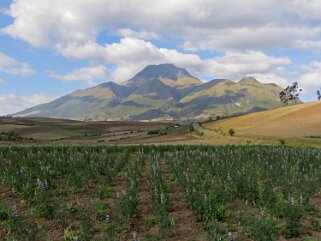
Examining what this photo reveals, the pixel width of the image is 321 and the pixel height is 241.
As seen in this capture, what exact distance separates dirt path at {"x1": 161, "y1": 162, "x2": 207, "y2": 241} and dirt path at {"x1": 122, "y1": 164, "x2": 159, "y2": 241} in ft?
2.23

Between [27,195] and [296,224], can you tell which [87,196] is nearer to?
[27,195]

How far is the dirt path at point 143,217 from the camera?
531 inches

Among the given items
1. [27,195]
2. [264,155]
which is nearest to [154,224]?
[27,195]

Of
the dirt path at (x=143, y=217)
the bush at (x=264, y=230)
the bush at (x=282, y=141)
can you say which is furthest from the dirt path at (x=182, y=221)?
the bush at (x=282, y=141)

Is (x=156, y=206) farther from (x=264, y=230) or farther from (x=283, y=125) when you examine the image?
(x=283, y=125)

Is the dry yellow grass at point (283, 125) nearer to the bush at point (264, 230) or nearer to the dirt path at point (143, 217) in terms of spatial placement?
the dirt path at point (143, 217)

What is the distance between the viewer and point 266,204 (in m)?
15.5

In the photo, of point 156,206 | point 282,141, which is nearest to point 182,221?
point 156,206

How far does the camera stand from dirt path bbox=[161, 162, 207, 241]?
43.6 feet

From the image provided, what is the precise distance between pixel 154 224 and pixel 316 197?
25.9ft

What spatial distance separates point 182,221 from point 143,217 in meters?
1.40

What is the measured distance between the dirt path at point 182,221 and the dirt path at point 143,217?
681mm

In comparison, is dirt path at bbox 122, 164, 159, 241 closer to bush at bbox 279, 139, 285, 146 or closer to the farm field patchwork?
the farm field patchwork

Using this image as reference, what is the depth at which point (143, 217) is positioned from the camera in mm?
15117
